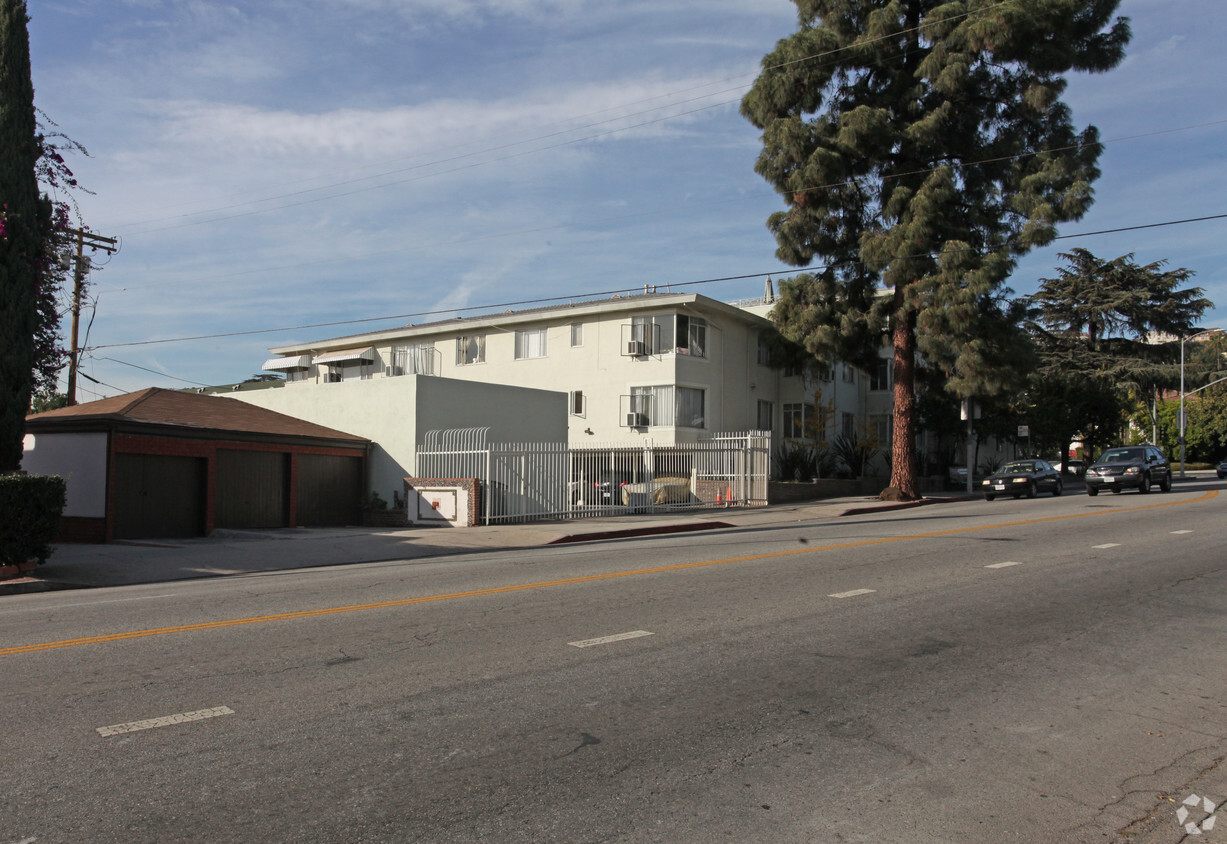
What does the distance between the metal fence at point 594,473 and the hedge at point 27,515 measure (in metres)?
10.2

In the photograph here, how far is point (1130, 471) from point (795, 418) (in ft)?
48.2

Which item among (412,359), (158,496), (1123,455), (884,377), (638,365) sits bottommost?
(158,496)

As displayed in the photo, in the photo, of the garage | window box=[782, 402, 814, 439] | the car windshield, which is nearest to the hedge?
the garage

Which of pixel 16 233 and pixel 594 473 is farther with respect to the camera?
pixel 594 473

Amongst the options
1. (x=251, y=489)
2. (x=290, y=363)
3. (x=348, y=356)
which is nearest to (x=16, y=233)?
(x=251, y=489)

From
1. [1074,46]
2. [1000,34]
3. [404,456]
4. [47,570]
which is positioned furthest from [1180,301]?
[47,570]

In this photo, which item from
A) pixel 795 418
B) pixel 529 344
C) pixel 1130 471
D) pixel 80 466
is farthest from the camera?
pixel 795 418

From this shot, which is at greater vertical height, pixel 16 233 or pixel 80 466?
pixel 16 233

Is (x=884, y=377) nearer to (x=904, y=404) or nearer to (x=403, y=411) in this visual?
(x=904, y=404)

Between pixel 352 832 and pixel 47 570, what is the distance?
12689mm

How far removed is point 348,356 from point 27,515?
31.3m

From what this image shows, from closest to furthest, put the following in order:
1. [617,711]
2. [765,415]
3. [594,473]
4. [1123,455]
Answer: [617,711] < [594,473] < [1123,455] < [765,415]

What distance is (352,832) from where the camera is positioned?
152 inches

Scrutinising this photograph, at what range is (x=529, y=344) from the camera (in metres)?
39.2
